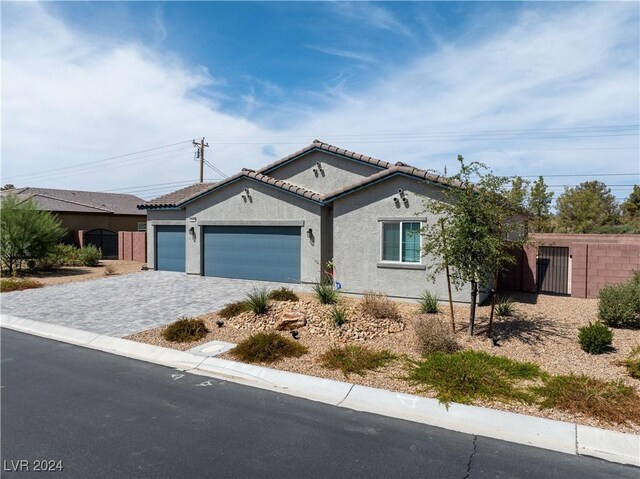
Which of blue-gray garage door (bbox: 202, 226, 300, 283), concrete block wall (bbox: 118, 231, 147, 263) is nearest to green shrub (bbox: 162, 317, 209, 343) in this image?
blue-gray garage door (bbox: 202, 226, 300, 283)

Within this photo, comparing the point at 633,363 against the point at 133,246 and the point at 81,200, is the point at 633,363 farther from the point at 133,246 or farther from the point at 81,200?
the point at 81,200

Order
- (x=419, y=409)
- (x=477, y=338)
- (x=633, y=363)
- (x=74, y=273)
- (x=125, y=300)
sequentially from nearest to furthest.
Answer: (x=419, y=409), (x=633, y=363), (x=477, y=338), (x=125, y=300), (x=74, y=273)

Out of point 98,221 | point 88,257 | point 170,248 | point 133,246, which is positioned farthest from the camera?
point 98,221

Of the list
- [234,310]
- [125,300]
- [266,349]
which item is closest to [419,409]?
[266,349]

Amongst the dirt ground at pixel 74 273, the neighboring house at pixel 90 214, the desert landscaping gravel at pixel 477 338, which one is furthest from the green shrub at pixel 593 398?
the neighboring house at pixel 90 214

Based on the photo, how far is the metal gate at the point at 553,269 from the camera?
628 inches

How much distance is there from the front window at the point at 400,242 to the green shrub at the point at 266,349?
6393 millimetres

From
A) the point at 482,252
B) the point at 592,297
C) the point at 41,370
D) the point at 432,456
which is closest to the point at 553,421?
the point at 432,456

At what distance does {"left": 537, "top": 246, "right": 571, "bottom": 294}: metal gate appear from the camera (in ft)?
52.4

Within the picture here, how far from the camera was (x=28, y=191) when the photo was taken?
38125 millimetres

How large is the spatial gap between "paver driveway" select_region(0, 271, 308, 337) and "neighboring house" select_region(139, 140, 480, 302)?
120cm

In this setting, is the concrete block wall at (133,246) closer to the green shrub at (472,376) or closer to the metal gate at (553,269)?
the metal gate at (553,269)

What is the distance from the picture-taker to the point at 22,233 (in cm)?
2297

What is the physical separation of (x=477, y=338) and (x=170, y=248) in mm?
17493
